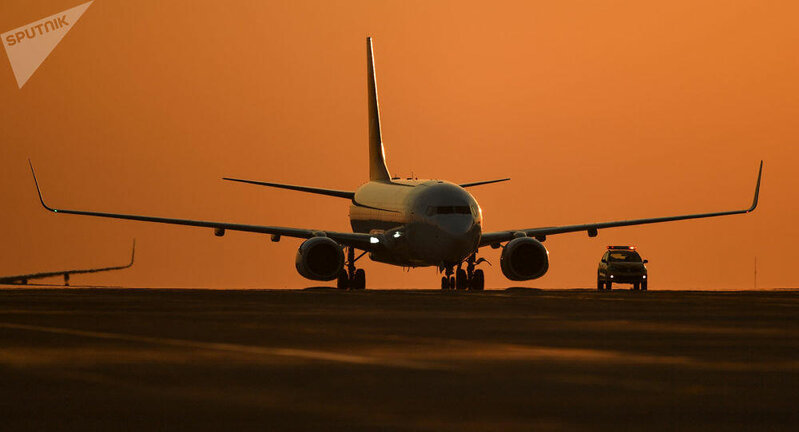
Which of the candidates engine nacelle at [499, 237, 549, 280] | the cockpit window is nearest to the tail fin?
engine nacelle at [499, 237, 549, 280]

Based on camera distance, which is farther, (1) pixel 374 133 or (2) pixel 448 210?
(1) pixel 374 133

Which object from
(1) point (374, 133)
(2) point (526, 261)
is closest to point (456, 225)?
(2) point (526, 261)

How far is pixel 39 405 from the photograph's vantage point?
1272 centimetres

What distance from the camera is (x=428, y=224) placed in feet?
182

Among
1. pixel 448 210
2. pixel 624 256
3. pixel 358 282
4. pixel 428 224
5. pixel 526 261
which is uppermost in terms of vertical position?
pixel 448 210

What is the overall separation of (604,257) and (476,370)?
1918 inches

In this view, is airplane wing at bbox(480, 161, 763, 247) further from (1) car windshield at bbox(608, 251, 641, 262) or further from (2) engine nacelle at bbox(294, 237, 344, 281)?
(2) engine nacelle at bbox(294, 237, 344, 281)

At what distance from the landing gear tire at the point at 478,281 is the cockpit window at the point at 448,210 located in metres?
3.04

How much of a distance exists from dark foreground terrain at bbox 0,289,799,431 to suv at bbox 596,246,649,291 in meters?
31.5

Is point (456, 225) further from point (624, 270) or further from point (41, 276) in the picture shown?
point (41, 276)

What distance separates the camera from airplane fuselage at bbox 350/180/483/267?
55.1 m

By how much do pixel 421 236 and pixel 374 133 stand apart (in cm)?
2022

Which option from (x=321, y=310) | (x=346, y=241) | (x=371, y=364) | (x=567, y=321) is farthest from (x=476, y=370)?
(x=346, y=241)

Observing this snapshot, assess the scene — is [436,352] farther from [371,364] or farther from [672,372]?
[672,372]
